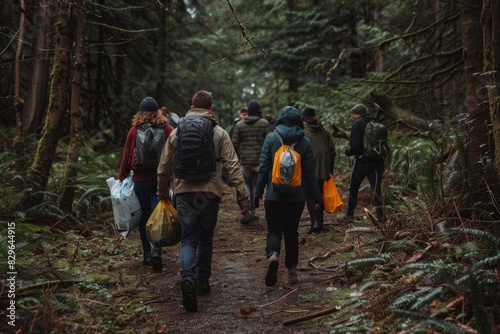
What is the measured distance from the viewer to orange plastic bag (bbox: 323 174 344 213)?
7588 mm

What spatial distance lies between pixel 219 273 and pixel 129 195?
1.72 metres

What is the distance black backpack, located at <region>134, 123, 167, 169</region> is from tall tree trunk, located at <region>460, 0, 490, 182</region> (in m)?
4.20

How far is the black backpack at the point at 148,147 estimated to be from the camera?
6.13 m

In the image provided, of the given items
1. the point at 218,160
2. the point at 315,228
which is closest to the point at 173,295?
the point at 218,160

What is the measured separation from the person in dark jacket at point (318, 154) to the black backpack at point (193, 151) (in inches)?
148

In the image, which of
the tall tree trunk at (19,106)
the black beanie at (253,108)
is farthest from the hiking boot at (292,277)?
the tall tree trunk at (19,106)

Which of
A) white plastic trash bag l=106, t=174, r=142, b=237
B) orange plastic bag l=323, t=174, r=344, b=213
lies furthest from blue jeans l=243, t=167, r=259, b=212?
white plastic trash bag l=106, t=174, r=142, b=237

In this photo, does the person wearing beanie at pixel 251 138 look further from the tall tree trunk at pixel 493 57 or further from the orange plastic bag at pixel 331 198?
the tall tree trunk at pixel 493 57

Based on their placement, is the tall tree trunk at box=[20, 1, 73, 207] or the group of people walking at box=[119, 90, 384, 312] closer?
the group of people walking at box=[119, 90, 384, 312]

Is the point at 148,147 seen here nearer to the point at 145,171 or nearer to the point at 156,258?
the point at 145,171

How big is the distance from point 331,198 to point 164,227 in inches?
134

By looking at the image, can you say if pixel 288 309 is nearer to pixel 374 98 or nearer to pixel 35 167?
pixel 35 167

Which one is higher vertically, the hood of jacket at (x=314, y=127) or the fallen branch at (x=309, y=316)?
the hood of jacket at (x=314, y=127)

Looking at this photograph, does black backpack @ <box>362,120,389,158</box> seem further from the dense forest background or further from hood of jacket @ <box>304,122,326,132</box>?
hood of jacket @ <box>304,122,326,132</box>
